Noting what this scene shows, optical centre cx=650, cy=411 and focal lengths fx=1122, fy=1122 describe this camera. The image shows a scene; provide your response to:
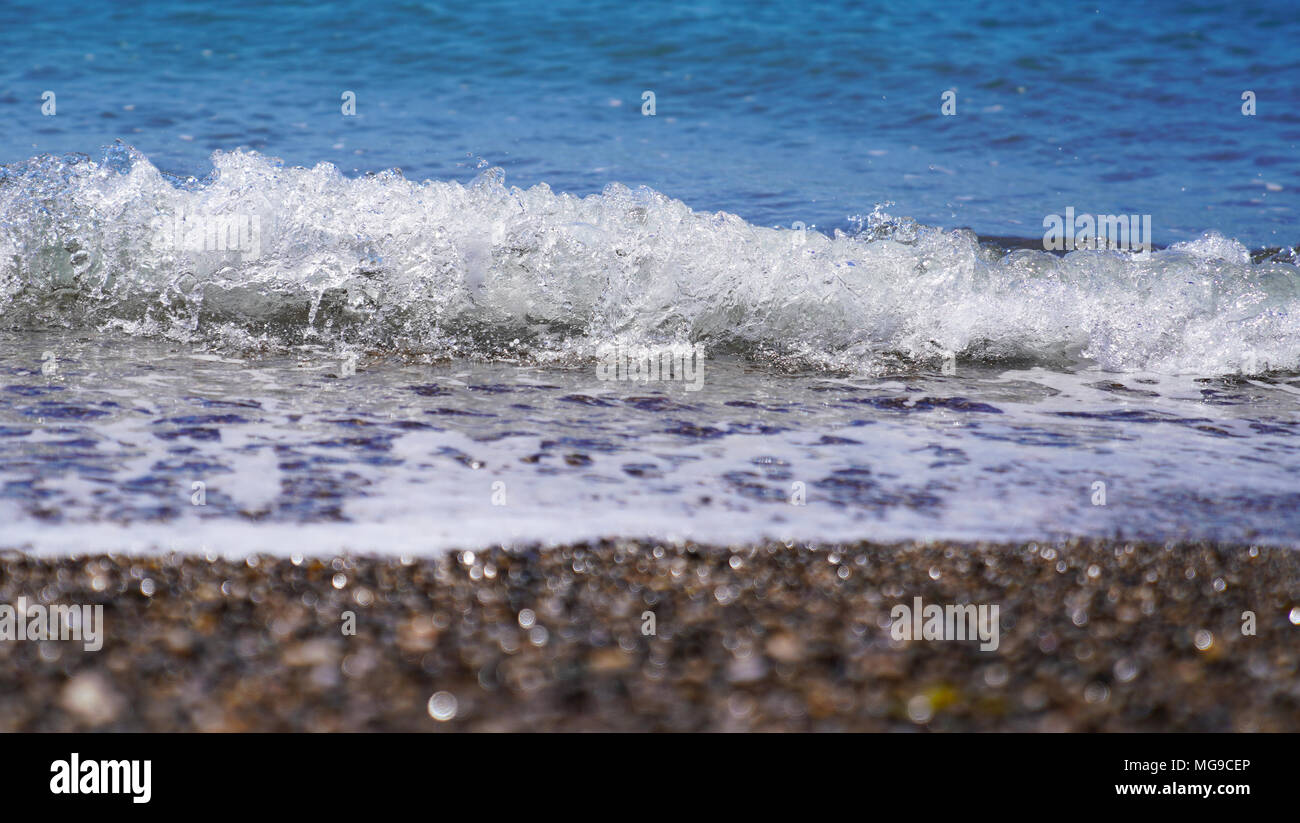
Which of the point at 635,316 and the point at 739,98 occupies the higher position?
the point at 739,98

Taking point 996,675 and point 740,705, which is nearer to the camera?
point 740,705

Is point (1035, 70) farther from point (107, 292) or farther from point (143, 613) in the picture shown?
point (143, 613)

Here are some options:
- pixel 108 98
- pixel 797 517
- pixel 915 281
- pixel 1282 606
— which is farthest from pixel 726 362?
pixel 108 98

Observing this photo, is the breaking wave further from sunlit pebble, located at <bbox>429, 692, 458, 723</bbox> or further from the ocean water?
sunlit pebble, located at <bbox>429, 692, 458, 723</bbox>

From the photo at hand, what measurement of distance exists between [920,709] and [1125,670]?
1.41ft

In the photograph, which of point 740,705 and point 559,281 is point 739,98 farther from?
point 740,705

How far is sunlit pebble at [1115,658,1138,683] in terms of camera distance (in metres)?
2.02

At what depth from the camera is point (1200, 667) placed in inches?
81.4

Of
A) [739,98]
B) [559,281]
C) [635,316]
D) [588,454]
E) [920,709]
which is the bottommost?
[920,709]

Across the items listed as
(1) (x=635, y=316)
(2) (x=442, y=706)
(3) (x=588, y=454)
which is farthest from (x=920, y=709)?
(1) (x=635, y=316)

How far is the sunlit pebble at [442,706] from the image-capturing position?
1.82 meters

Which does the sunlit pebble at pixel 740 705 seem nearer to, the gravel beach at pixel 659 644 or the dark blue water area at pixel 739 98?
the gravel beach at pixel 659 644

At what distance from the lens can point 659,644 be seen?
82.3 inches

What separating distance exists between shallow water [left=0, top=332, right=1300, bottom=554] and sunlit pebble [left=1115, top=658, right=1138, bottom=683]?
613 mm
